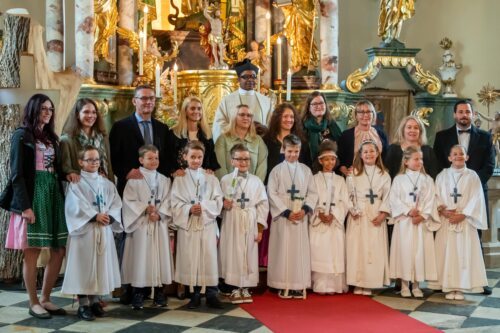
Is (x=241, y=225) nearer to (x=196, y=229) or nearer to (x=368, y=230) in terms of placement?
(x=196, y=229)

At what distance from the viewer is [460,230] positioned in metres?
6.83

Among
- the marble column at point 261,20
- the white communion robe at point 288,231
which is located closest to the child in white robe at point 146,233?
the white communion robe at point 288,231

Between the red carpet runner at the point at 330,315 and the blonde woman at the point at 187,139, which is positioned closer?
the red carpet runner at the point at 330,315

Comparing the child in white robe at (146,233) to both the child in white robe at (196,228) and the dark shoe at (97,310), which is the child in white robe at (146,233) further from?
the dark shoe at (97,310)

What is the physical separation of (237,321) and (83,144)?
181cm

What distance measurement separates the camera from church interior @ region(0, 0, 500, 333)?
19.8ft

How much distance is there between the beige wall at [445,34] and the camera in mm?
13188

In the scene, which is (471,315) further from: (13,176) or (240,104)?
(13,176)

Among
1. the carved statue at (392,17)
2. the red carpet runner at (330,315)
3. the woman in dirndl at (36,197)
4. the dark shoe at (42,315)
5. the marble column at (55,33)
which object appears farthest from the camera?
the carved statue at (392,17)

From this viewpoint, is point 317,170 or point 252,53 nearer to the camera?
point 317,170

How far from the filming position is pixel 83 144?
6.16m

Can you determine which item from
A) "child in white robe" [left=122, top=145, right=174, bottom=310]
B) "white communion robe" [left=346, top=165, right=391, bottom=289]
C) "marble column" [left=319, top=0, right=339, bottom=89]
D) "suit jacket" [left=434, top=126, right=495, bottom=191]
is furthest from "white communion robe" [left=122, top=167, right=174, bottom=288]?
"marble column" [left=319, top=0, right=339, bottom=89]

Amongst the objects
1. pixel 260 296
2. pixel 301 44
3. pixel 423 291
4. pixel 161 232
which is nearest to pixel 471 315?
pixel 423 291

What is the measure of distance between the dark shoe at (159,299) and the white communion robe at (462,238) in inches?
93.5
